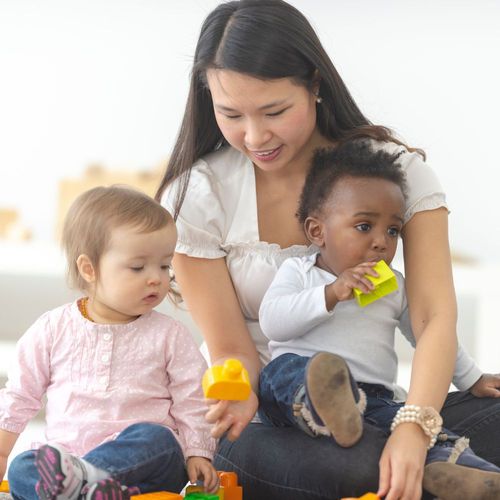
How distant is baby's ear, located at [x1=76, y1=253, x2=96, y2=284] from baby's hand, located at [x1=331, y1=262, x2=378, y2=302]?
1.42 ft

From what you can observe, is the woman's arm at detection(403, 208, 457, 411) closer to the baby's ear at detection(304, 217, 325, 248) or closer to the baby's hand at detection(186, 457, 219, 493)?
the baby's ear at detection(304, 217, 325, 248)

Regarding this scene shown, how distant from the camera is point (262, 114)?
1858 millimetres

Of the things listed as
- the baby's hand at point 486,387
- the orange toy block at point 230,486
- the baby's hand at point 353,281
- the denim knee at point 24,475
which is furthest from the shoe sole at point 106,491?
the baby's hand at point 486,387

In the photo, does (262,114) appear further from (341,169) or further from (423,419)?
(423,419)

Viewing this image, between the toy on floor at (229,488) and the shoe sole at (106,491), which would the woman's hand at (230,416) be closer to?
the toy on floor at (229,488)

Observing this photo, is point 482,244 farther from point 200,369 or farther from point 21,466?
point 21,466

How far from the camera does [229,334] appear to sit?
197 centimetres

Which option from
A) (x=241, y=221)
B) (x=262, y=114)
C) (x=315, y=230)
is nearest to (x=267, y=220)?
(x=241, y=221)

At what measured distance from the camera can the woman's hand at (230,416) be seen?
1.61 metres

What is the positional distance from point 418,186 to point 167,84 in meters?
2.89

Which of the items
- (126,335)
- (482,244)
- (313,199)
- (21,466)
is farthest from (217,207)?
(482,244)

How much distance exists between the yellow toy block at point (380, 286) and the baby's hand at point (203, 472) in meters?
0.40

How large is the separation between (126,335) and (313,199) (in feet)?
1.56

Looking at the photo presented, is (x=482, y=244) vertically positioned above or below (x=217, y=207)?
below
